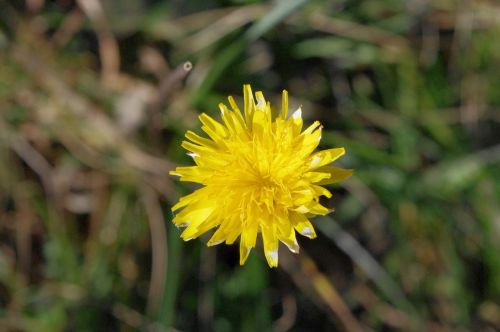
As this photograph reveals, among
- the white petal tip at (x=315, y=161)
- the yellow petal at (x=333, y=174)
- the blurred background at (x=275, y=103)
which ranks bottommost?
the yellow petal at (x=333, y=174)

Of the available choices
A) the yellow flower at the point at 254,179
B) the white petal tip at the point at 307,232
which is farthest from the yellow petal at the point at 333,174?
the white petal tip at the point at 307,232

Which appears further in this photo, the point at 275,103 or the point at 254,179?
the point at 275,103

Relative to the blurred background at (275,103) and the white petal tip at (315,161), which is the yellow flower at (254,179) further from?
the blurred background at (275,103)

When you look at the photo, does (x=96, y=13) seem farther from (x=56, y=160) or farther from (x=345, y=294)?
(x=345, y=294)

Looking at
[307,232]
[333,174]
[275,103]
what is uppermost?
[275,103]

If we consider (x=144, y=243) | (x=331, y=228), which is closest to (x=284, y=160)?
(x=331, y=228)

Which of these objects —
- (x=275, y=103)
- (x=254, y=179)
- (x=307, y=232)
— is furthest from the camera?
(x=275, y=103)

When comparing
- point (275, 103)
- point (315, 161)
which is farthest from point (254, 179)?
point (275, 103)

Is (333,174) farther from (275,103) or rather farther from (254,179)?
(275,103)
